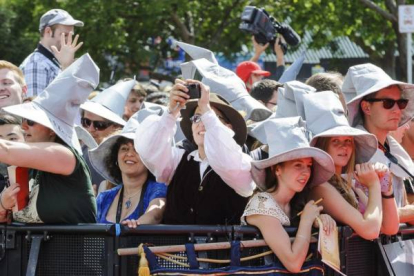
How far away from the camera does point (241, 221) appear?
5.22 meters

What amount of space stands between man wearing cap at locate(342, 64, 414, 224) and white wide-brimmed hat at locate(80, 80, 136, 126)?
6.82 ft

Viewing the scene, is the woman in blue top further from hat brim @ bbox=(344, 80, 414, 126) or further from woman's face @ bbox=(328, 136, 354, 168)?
hat brim @ bbox=(344, 80, 414, 126)

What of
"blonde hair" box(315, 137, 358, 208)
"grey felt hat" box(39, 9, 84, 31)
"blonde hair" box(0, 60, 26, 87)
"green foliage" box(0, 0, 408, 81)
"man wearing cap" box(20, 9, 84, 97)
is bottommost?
"blonde hair" box(315, 137, 358, 208)

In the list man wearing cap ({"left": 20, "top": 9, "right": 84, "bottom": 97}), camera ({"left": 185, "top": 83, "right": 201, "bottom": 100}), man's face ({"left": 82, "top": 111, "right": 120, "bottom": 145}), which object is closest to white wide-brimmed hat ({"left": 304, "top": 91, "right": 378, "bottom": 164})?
camera ({"left": 185, "top": 83, "right": 201, "bottom": 100})

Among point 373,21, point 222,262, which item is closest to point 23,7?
point 373,21

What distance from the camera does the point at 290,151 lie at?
16.7 ft

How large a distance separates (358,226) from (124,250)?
1.29 m

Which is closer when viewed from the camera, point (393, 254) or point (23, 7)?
point (393, 254)

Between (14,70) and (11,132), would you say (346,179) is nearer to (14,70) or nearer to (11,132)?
(11,132)

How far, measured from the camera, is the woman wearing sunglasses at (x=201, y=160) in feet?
17.3

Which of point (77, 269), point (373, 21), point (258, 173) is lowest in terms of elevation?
point (77, 269)

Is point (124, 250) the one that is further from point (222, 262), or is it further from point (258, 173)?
point (258, 173)

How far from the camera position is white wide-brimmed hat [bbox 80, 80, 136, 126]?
7523 mm

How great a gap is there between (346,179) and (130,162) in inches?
58.3
